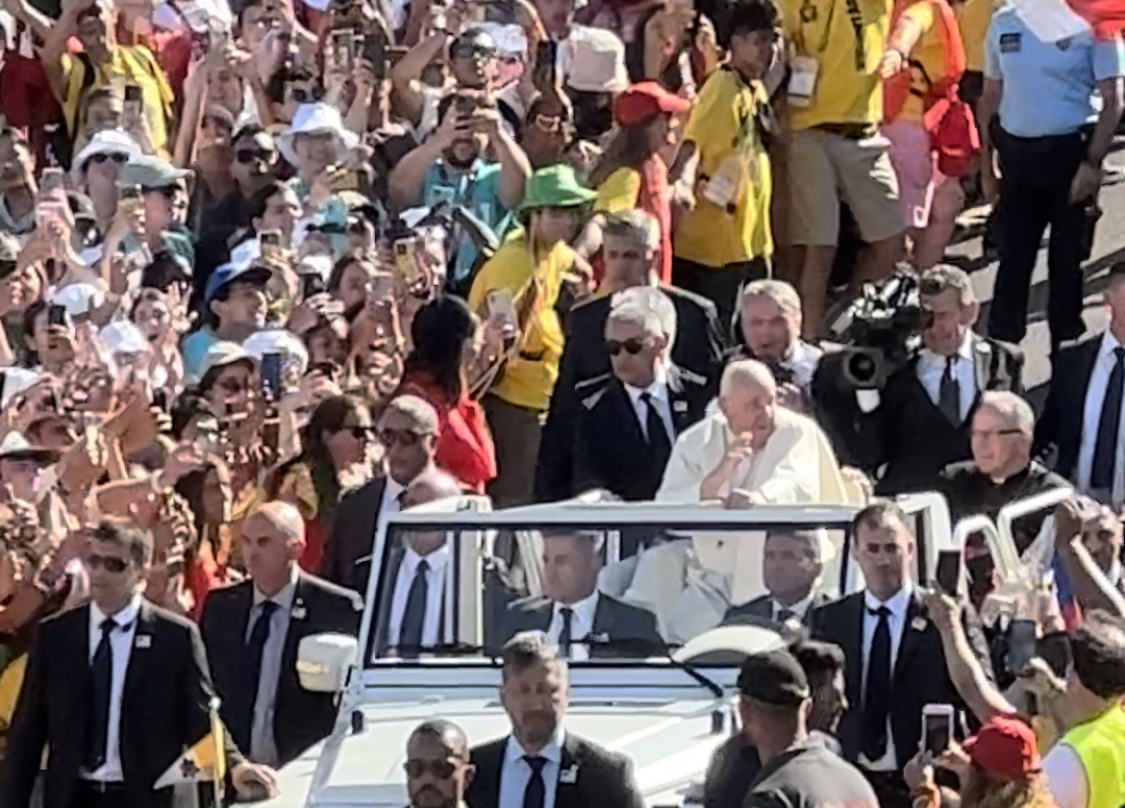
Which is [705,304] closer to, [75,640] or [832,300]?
[832,300]

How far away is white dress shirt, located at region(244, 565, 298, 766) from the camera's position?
11078 millimetres

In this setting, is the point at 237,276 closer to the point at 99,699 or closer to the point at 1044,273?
the point at 99,699

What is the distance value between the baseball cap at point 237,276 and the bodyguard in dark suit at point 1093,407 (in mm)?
3438

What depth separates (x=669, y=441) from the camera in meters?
12.1

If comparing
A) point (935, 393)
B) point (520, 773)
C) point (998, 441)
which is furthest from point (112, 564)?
point (935, 393)

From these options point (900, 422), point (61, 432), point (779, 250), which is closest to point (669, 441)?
point (900, 422)

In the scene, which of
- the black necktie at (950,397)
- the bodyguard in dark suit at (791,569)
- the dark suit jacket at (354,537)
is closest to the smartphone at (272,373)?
the dark suit jacket at (354,537)

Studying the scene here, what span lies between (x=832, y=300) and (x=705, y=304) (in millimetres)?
2723

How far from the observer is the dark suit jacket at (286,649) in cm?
1100

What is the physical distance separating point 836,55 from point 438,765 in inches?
287

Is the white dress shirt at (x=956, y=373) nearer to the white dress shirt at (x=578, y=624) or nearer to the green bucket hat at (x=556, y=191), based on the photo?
the green bucket hat at (x=556, y=191)

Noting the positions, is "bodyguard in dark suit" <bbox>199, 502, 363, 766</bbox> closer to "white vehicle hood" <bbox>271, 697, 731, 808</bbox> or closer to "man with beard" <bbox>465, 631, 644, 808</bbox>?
"white vehicle hood" <bbox>271, 697, 731, 808</bbox>

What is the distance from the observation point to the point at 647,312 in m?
12.0

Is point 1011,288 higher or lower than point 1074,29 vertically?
lower
